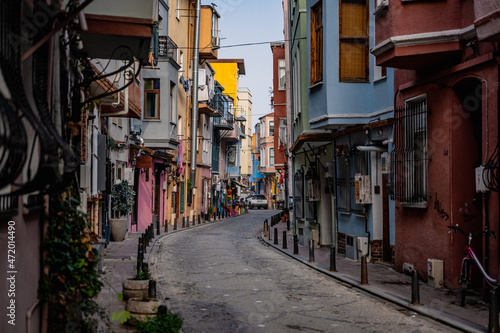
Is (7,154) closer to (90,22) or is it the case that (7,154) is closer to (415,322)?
(90,22)

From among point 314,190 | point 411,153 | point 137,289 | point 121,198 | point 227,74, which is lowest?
point 137,289

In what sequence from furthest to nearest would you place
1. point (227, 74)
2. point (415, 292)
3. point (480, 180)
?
point (227, 74) → point (480, 180) → point (415, 292)

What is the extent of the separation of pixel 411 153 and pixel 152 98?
1839 centimetres

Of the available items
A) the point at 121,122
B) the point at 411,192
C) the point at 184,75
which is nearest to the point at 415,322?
the point at 411,192

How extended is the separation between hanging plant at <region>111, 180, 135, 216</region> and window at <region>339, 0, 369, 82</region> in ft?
34.5

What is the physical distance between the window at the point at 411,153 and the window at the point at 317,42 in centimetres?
433

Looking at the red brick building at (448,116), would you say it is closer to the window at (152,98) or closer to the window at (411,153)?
the window at (411,153)

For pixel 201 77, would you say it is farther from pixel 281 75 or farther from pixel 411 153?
pixel 411 153

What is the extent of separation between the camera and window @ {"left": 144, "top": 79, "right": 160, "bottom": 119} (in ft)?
99.2

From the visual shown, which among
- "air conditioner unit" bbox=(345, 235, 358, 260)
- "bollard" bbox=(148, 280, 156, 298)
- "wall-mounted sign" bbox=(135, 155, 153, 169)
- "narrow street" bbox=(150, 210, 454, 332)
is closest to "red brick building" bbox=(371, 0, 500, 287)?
"narrow street" bbox=(150, 210, 454, 332)

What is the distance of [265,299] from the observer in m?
11.8

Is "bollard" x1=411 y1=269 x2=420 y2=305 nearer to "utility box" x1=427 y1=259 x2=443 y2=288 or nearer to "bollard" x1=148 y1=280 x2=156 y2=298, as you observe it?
"utility box" x1=427 y1=259 x2=443 y2=288

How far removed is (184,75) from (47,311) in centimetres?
3468

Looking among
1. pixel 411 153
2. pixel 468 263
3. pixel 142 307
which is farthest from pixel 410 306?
pixel 411 153
